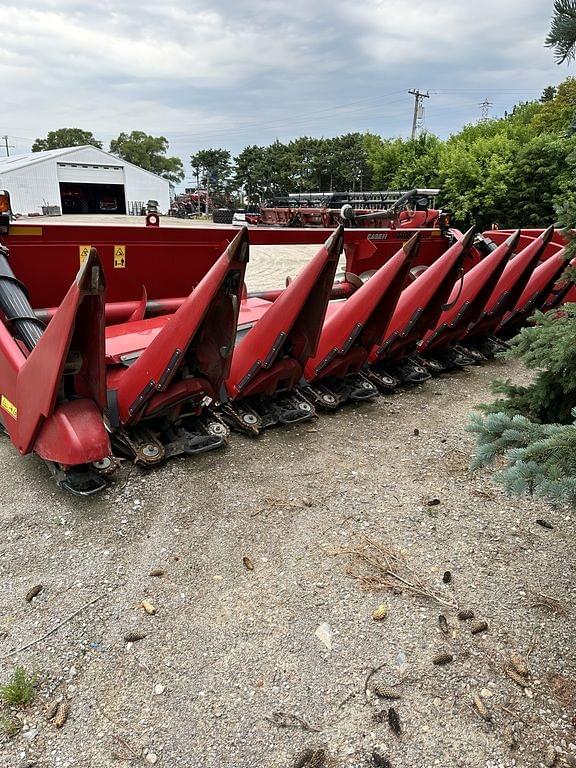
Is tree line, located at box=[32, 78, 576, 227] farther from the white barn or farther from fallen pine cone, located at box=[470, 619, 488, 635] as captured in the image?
the white barn

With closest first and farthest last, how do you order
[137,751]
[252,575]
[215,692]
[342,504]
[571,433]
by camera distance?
1. [571,433]
2. [137,751]
3. [215,692]
4. [252,575]
5. [342,504]

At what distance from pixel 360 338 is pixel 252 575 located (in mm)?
2266

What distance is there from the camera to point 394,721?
1.85m

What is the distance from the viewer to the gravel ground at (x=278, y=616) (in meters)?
1.79

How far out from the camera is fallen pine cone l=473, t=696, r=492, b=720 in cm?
187

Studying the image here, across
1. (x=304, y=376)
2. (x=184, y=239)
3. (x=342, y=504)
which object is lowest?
(x=342, y=504)

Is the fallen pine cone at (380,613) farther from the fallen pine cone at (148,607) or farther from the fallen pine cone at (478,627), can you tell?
the fallen pine cone at (148,607)

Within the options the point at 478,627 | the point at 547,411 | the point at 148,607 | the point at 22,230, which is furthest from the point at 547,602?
the point at 22,230

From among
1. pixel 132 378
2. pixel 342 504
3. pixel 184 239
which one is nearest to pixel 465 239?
pixel 184 239

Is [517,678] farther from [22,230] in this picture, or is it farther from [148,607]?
[22,230]

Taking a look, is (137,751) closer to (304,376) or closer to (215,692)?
(215,692)

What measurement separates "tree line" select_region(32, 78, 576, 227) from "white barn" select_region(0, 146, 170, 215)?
7.43m

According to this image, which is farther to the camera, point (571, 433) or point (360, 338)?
point (360, 338)

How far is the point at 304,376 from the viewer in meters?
4.29
